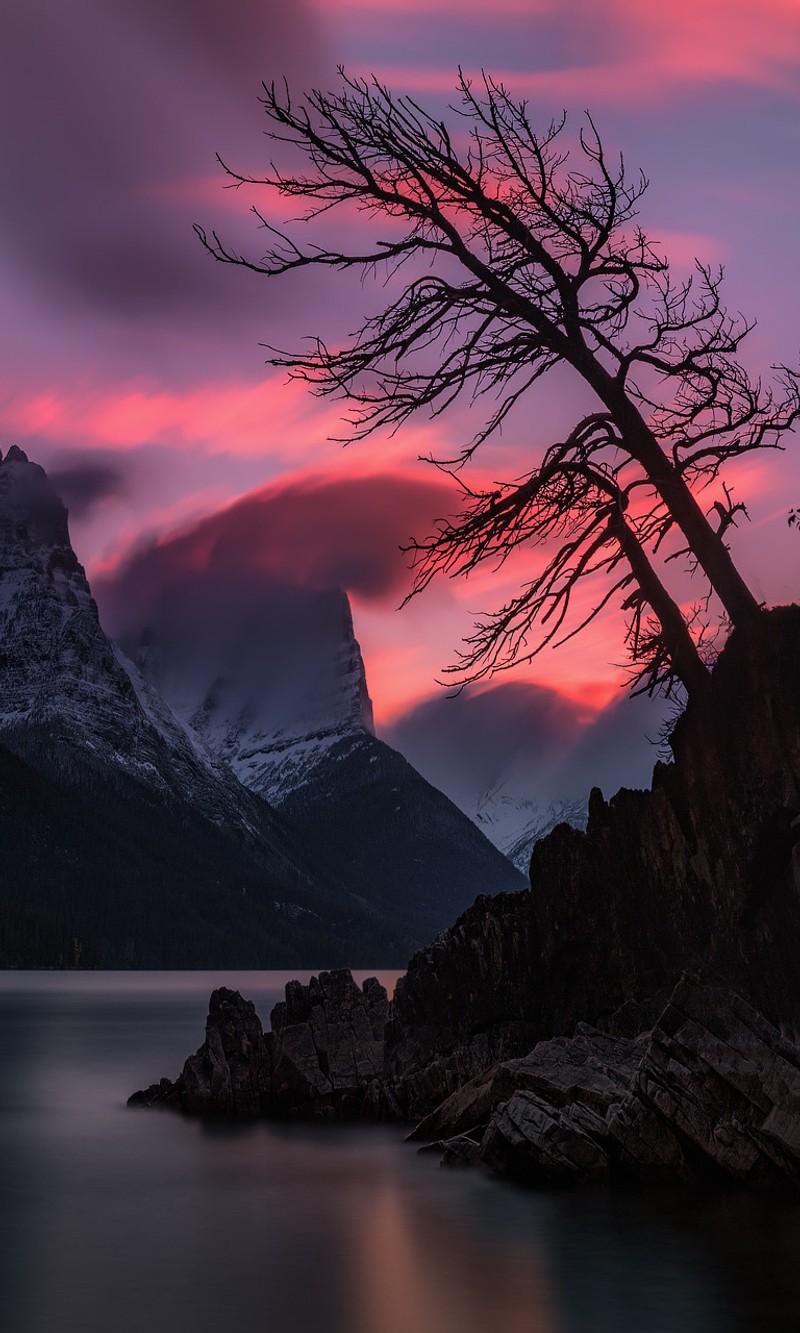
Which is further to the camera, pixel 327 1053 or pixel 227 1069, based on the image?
pixel 327 1053

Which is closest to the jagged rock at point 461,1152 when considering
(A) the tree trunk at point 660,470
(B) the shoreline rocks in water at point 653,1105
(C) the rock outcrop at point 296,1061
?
(B) the shoreline rocks in water at point 653,1105

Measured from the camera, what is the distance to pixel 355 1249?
24391mm

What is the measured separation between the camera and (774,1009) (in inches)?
998

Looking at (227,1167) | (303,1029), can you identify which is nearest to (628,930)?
(227,1167)

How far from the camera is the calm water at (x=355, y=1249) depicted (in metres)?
19.2

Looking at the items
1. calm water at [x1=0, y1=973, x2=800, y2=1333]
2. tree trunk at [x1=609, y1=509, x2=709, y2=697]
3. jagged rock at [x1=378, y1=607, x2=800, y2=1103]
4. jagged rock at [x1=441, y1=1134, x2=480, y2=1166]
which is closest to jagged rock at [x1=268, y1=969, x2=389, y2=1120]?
jagged rock at [x1=378, y1=607, x2=800, y2=1103]

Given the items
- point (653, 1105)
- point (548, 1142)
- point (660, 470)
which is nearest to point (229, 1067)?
point (548, 1142)

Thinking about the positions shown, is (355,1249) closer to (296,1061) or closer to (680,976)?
(680,976)

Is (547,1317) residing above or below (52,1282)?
below

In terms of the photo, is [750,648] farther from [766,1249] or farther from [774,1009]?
[766,1249]

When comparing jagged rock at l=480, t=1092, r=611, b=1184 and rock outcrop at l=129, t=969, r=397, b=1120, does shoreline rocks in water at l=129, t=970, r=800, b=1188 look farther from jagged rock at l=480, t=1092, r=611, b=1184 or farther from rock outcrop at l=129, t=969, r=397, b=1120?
rock outcrop at l=129, t=969, r=397, b=1120

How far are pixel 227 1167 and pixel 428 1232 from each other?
10.2 m

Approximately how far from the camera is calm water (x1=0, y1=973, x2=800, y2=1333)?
754 inches

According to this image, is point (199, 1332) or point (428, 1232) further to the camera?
point (428, 1232)
